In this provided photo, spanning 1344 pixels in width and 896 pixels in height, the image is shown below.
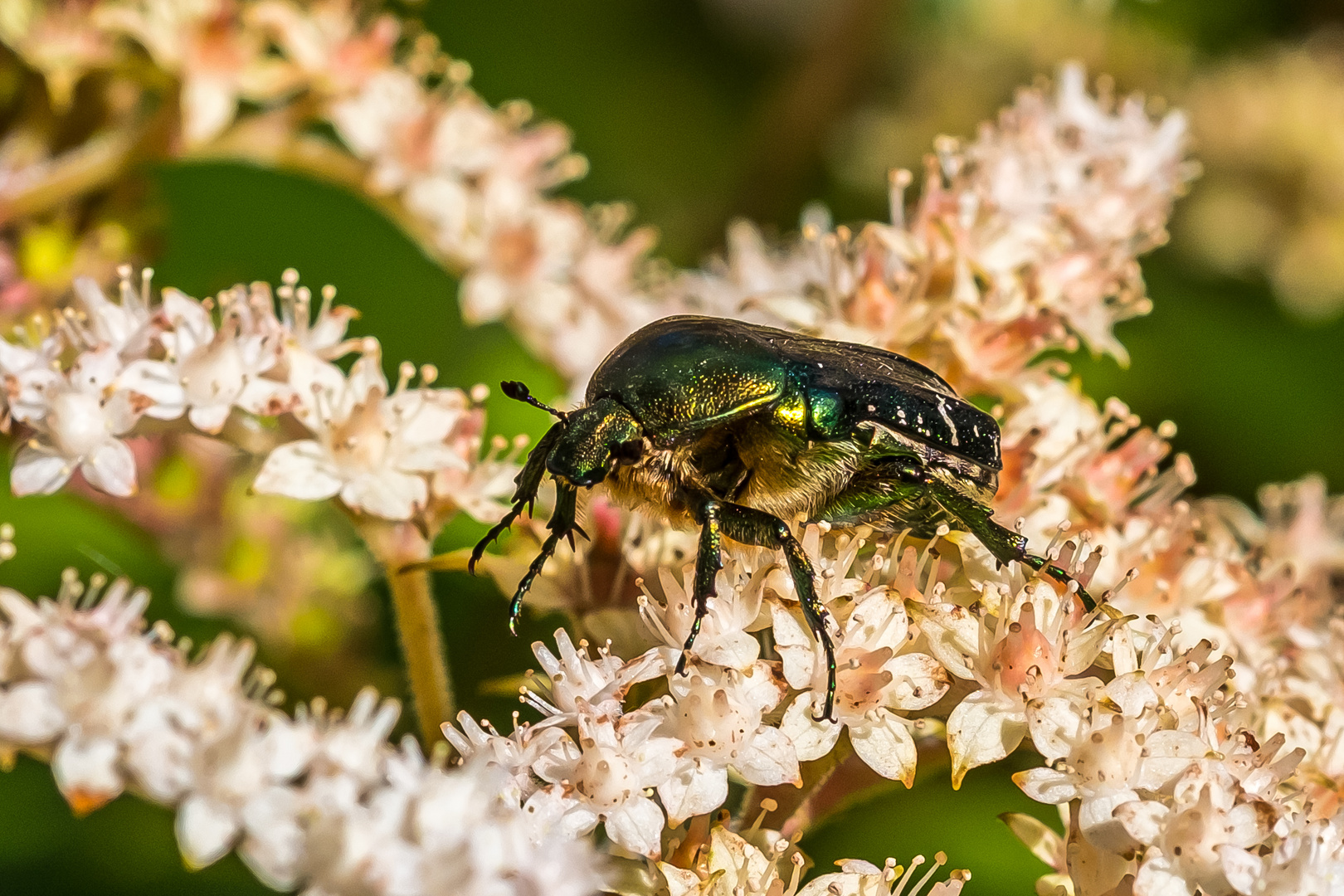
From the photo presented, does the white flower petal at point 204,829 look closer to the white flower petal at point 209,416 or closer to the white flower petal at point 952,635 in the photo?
the white flower petal at point 209,416

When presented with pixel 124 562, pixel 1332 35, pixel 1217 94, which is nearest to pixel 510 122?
pixel 124 562

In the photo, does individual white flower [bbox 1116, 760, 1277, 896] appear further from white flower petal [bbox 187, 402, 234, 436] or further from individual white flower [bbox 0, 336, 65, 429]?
individual white flower [bbox 0, 336, 65, 429]

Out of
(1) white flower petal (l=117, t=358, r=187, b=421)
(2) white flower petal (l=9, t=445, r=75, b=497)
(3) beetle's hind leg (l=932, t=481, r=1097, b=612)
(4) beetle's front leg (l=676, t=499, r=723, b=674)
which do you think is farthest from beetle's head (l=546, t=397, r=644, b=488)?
(2) white flower petal (l=9, t=445, r=75, b=497)

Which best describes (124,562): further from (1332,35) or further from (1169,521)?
(1332,35)

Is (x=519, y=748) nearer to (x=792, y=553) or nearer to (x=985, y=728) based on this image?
(x=792, y=553)

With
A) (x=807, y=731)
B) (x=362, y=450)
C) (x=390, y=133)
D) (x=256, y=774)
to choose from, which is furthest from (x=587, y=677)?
(x=390, y=133)

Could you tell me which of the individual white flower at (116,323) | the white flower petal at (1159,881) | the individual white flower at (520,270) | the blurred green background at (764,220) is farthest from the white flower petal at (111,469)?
the white flower petal at (1159,881)

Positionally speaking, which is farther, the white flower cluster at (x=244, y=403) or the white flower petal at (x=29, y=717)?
the white flower cluster at (x=244, y=403)

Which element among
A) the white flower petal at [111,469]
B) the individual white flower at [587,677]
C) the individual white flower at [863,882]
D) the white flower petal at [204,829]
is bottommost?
the white flower petal at [204,829]

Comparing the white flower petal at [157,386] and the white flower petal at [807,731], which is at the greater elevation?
the white flower petal at [157,386]
